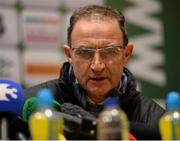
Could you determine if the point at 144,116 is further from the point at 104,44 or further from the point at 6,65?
the point at 6,65

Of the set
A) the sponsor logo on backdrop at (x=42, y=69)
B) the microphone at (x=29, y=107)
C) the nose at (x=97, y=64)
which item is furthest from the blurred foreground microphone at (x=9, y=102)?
the sponsor logo on backdrop at (x=42, y=69)

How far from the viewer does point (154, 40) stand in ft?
10.7

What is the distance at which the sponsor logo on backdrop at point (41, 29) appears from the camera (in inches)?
119

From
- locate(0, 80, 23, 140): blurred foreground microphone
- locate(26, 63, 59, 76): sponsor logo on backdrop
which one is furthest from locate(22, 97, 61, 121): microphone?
locate(26, 63, 59, 76): sponsor logo on backdrop

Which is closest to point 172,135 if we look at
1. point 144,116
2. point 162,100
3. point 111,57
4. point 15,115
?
point 15,115

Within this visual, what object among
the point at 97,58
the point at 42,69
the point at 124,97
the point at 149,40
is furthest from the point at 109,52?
the point at 149,40

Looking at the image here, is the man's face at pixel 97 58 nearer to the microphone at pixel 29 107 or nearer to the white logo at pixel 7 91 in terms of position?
the microphone at pixel 29 107

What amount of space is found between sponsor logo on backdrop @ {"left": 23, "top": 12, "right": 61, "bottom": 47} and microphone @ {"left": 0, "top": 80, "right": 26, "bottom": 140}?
6.64 ft

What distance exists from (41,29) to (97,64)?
1.80 metres

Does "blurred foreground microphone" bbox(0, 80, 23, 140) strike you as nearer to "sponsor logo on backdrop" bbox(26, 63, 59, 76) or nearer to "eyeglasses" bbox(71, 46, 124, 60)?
"eyeglasses" bbox(71, 46, 124, 60)

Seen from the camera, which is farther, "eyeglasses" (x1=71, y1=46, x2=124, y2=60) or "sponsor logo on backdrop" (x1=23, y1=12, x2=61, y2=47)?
"sponsor logo on backdrop" (x1=23, y1=12, x2=61, y2=47)

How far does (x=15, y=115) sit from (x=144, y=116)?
568 millimetres

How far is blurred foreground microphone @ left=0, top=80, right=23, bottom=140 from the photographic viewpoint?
3.21 feet

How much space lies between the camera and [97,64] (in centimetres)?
132
